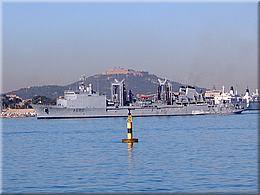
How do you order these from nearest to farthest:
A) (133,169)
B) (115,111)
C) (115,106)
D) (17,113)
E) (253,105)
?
(133,169) < (115,111) < (115,106) < (17,113) < (253,105)

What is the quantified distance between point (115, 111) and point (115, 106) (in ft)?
4.40

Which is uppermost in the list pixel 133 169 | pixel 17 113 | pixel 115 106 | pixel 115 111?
pixel 115 106

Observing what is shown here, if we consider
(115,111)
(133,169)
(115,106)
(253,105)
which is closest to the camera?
(133,169)

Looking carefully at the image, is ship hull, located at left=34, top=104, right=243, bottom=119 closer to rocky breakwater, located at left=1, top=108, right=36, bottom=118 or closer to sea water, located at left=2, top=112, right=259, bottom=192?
rocky breakwater, located at left=1, top=108, right=36, bottom=118

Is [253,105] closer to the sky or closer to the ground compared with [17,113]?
closer to the sky

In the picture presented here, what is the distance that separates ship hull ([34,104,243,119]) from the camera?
178ft

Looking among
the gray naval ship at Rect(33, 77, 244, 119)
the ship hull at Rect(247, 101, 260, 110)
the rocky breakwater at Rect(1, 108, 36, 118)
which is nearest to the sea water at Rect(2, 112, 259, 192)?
the gray naval ship at Rect(33, 77, 244, 119)

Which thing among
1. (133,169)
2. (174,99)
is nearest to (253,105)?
(174,99)

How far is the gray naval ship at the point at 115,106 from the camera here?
5453cm

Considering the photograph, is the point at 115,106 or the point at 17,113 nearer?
the point at 115,106

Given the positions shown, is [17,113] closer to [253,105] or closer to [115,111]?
[115,111]

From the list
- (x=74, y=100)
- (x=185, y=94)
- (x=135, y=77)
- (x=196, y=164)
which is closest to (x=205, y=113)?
(x=185, y=94)

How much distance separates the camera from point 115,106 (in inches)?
2237

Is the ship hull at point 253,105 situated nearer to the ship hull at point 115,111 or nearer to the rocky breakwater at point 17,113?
the ship hull at point 115,111
